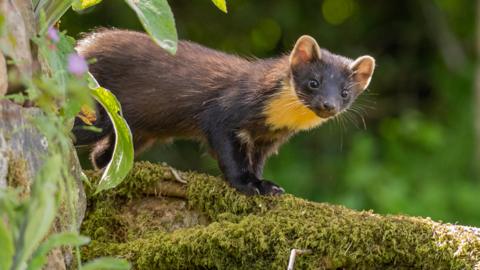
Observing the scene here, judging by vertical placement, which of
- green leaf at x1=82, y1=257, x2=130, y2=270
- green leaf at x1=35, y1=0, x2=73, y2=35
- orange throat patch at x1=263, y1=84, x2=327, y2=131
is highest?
orange throat patch at x1=263, y1=84, x2=327, y2=131

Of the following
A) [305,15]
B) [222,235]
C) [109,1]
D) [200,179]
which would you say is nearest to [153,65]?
[200,179]

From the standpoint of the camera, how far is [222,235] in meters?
4.68

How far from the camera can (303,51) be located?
700 centimetres

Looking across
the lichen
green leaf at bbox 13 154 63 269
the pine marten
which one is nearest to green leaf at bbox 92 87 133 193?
the lichen

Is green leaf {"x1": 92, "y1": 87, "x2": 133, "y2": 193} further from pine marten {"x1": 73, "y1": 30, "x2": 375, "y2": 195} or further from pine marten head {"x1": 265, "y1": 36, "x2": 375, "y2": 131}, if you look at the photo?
pine marten head {"x1": 265, "y1": 36, "x2": 375, "y2": 131}

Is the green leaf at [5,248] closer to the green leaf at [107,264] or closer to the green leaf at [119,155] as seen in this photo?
the green leaf at [107,264]

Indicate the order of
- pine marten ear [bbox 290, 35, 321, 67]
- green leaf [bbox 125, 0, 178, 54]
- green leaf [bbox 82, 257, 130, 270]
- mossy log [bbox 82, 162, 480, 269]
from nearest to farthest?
1. green leaf [bbox 82, 257, 130, 270]
2. green leaf [bbox 125, 0, 178, 54]
3. mossy log [bbox 82, 162, 480, 269]
4. pine marten ear [bbox 290, 35, 321, 67]

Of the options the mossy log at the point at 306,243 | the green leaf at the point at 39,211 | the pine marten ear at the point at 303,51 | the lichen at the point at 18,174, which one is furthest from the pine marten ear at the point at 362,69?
the green leaf at the point at 39,211

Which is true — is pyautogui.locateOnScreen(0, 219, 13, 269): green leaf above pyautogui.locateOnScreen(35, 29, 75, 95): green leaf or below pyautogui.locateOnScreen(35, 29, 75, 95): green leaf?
below

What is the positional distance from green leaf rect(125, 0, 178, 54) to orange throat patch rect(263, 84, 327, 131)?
2.51 m

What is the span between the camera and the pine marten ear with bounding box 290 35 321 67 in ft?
22.9

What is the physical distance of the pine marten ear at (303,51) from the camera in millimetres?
6980

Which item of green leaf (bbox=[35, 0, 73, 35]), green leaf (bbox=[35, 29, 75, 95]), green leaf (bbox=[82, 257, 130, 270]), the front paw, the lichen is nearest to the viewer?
green leaf (bbox=[82, 257, 130, 270])

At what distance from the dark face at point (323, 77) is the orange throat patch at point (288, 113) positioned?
60 millimetres
